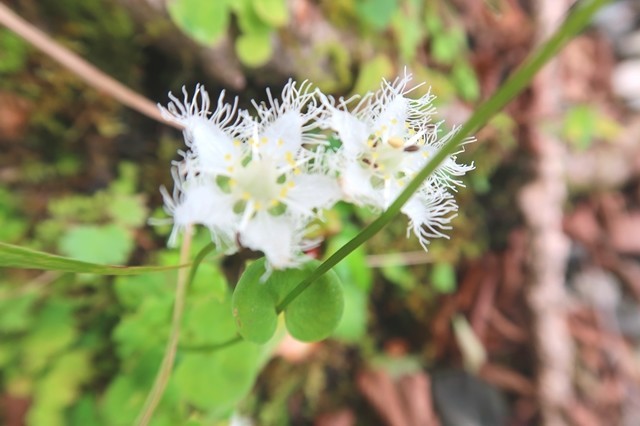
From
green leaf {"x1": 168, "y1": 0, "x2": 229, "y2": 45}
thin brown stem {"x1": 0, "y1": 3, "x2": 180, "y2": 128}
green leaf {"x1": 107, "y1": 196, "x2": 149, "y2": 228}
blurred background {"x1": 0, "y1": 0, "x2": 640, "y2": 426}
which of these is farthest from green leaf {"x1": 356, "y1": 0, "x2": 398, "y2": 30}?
green leaf {"x1": 107, "y1": 196, "x2": 149, "y2": 228}

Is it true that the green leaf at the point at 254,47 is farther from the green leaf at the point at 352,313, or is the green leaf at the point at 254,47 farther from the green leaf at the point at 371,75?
the green leaf at the point at 352,313

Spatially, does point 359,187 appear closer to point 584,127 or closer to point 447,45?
point 447,45

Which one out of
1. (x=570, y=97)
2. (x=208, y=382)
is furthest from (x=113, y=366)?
(x=570, y=97)

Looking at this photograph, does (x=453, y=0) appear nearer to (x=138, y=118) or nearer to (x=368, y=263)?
(x=368, y=263)

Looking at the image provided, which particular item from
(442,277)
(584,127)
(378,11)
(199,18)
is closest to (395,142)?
(199,18)

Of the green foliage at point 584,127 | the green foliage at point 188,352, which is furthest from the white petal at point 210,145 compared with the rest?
the green foliage at point 584,127
